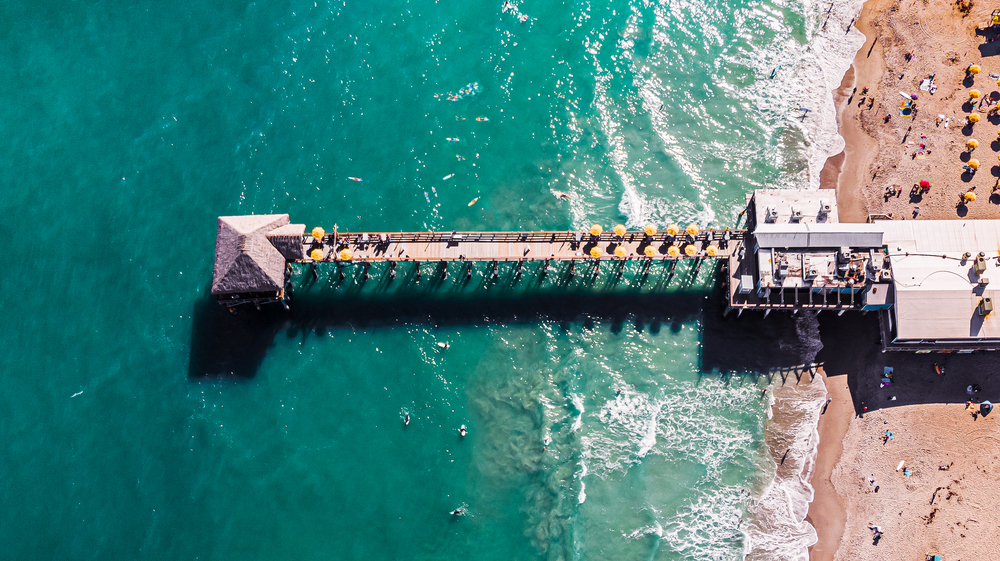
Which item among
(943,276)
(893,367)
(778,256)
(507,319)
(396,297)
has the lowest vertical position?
(893,367)

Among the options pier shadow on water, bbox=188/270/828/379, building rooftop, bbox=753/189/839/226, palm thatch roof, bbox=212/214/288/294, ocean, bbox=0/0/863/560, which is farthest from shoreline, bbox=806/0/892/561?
palm thatch roof, bbox=212/214/288/294

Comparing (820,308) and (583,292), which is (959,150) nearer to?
(820,308)

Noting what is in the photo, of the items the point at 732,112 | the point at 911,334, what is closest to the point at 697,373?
the point at 911,334

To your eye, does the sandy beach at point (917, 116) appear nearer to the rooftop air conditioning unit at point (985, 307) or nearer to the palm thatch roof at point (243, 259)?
the rooftop air conditioning unit at point (985, 307)

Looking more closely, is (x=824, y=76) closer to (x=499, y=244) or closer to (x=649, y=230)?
(x=649, y=230)

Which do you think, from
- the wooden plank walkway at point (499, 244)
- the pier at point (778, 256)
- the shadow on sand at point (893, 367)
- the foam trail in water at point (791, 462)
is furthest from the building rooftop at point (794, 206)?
the shadow on sand at point (893, 367)

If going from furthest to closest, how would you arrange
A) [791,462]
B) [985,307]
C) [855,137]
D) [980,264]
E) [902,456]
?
1. [855,137]
2. [791,462]
3. [902,456]
4. [980,264]
5. [985,307]

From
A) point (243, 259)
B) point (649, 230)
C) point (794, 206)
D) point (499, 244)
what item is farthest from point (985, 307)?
point (243, 259)
